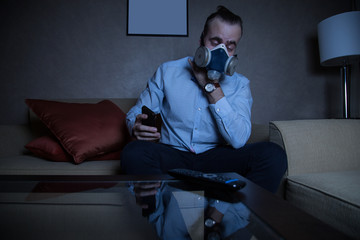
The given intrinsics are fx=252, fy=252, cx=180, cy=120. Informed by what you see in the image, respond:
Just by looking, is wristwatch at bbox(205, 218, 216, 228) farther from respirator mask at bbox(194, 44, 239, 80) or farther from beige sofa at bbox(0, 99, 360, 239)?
respirator mask at bbox(194, 44, 239, 80)

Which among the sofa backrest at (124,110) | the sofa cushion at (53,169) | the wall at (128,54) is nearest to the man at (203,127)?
the sofa cushion at (53,169)

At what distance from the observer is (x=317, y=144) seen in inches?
43.3

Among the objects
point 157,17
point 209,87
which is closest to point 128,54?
point 157,17

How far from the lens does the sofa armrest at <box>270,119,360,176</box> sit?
107cm

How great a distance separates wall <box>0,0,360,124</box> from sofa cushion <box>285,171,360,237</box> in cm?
115

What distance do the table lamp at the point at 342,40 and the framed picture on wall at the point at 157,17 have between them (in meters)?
1.00

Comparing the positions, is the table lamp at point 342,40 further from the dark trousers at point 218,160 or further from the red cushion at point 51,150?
the red cushion at point 51,150

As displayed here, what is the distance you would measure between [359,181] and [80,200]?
898 mm

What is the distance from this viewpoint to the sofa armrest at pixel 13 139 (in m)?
1.46

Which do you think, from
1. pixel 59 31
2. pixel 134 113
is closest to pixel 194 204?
pixel 134 113

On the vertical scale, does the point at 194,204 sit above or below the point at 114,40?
below

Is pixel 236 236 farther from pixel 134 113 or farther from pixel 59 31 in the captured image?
pixel 59 31

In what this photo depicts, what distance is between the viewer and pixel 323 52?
1763 millimetres

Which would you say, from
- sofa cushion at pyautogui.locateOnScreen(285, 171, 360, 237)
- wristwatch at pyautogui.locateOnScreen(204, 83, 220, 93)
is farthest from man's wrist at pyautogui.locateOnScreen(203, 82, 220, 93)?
sofa cushion at pyautogui.locateOnScreen(285, 171, 360, 237)
